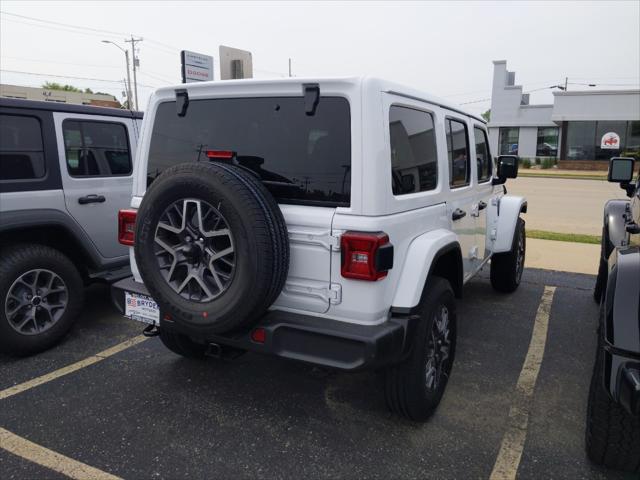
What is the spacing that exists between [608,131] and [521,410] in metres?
34.8

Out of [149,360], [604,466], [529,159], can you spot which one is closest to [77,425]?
[149,360]

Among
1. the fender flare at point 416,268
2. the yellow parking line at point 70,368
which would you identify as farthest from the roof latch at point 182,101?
the yellow parking line at point 70,368

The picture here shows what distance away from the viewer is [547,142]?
38.4m

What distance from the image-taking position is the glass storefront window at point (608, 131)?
32125 millimetres

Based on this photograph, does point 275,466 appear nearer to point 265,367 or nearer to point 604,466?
point 265,367

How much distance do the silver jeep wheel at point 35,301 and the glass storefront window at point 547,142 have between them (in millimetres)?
39795

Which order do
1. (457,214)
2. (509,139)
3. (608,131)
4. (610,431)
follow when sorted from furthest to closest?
(509,139) → (608,131) → (457,214) → (610,431)

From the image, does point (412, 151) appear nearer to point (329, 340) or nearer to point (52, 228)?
point (329, 340)

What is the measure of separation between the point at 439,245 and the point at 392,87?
0.95m

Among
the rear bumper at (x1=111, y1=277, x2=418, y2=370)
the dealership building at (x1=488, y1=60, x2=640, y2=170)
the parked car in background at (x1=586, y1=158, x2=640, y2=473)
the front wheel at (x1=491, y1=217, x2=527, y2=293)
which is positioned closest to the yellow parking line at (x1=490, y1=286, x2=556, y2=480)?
the parked car in background at (x1=586, y1=158, x2=640, y2=473)

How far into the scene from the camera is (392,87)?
2750 mm

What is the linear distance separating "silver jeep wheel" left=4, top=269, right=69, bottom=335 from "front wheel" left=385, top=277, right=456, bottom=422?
9.26 feet

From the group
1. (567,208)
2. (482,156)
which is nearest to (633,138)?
(567,208)

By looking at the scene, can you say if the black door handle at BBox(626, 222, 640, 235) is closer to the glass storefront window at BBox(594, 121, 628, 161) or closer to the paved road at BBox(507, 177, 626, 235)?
the paved road at BBox(507, 177, 626, 235)
